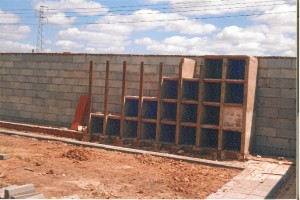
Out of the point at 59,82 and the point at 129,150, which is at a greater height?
the point at 59,82

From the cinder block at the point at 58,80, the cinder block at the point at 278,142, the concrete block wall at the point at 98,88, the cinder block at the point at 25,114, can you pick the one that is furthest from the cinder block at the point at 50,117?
the cinder block at the point at 278,142

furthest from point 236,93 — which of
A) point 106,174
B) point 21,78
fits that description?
point 21,78

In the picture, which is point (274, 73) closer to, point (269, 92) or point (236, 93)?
point (269, 92)

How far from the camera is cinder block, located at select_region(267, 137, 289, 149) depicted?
9211 millimetres

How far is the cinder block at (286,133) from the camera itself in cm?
916

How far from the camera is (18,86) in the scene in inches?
553

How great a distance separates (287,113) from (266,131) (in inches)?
29.2

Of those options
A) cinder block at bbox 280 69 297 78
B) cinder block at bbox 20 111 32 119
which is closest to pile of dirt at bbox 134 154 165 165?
cinder block at bbox 280 69 297 78

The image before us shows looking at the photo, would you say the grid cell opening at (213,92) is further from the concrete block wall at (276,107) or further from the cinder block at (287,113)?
the cinder block at (287,113)

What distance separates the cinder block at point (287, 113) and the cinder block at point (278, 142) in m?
0.63

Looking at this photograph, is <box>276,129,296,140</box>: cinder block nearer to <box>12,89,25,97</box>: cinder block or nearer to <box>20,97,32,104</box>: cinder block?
<box>20,97,32,104</box>: cinder block

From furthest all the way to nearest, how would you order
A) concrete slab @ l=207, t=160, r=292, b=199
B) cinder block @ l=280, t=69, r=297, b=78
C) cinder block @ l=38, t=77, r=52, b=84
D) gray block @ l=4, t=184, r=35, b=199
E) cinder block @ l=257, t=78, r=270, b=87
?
cinder block @ l=38, t=77, r=52, b=84
cinder block @ l=257, t=78, r=270, b=87
cinder block @ l=280, t=69, r=297, b=78
concrete slab @ l=207, t=160, r=292, b=199
gray block @ l=4, t=184, r=35, b=199

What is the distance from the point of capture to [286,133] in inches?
363

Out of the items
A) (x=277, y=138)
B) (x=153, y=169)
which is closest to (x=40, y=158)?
(x=153, y=169)
